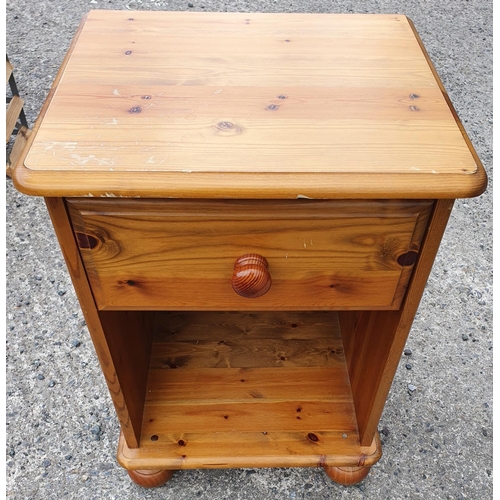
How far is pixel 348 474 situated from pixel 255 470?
7.0 inches

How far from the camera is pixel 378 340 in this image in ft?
2.80

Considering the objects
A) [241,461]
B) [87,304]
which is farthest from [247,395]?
[87,304]

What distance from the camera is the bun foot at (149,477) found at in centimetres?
97

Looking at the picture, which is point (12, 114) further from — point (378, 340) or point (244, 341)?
point (378, 340)

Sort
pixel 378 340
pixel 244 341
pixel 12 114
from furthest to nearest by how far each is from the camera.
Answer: pixel 12 114 < pixel 244 341 < pixel 378 340

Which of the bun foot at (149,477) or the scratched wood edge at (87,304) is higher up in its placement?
the scratched wood edge at (87,304)

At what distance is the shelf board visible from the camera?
0.94 metres

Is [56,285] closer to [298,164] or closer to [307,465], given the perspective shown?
[307,465]

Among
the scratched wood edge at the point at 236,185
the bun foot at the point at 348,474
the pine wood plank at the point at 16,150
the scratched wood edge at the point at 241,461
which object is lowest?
the bun foot at the point at 348,474

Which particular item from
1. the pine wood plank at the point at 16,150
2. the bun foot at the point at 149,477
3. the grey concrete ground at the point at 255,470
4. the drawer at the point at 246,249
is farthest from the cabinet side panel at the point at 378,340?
the pine wood plank at the point at 16,150

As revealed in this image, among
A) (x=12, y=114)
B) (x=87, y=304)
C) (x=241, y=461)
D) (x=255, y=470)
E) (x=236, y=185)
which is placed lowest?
(x=255, y=470)

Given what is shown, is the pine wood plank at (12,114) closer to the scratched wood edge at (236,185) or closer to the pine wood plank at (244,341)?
the pine wood plank at (244,341)

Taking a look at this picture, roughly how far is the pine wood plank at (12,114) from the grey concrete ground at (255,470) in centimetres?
18

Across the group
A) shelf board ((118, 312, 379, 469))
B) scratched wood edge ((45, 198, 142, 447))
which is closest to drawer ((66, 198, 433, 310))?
scratched wood edge ((45, 198, 142, 447))
